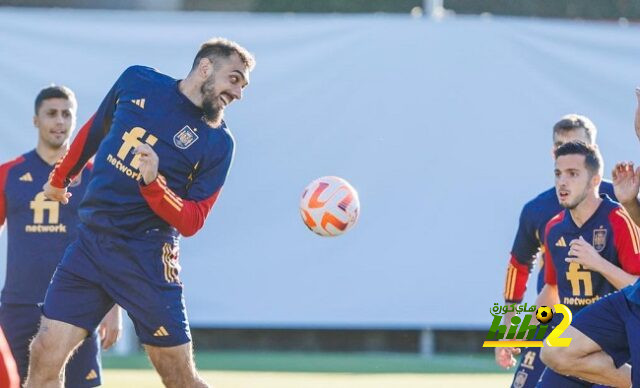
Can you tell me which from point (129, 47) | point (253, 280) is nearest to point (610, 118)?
point (253, 280)

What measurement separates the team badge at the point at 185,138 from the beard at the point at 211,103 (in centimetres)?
11

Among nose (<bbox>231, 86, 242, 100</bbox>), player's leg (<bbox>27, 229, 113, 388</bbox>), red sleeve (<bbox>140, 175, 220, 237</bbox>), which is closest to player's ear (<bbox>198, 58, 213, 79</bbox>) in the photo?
nose (<bbox>231, 86, 242, 100</bbox>)

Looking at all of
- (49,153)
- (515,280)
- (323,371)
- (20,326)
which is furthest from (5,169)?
(323,371)

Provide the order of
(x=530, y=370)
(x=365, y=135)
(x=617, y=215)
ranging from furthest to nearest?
(x=365, y=135) < (x=530, y=370) < (x=617, y=215)

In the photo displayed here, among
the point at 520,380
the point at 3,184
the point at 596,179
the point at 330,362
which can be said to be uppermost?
the point at 596,179

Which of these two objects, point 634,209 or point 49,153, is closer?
point 634,209

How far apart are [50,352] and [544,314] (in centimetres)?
268

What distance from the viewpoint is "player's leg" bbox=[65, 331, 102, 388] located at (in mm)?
7781

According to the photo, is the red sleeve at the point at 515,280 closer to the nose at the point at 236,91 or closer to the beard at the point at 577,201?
the beard at the point at 577,201

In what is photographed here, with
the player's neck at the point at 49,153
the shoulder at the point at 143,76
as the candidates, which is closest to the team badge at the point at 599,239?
the shoulder at the point at 143,76

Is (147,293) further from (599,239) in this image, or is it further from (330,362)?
(330,362)

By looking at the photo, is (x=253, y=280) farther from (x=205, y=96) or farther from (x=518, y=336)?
(x=205, y=96)

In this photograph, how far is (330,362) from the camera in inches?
469

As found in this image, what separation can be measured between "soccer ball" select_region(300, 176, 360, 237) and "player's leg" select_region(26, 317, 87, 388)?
1.87 metres
